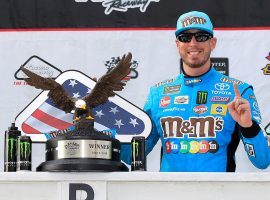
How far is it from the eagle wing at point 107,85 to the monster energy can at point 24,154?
10.0 inches

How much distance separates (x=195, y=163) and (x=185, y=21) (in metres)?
0.59

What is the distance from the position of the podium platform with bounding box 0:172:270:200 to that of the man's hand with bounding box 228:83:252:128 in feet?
1.63

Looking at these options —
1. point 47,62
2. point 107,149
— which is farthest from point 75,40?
point 107,149

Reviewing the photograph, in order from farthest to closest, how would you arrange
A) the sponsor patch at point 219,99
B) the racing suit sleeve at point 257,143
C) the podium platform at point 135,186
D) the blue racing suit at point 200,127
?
1. the sponsor patch at point 219,99
2. the blue racing suit at point 200,127
3. the racing suit sleeve at point 257,143
4. the podium platform at point 135,186

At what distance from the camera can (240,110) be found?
7.59ft

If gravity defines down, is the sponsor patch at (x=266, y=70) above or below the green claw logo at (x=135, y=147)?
above

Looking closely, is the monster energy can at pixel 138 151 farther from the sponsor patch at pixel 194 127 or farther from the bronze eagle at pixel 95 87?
the sponsor patch at pixel 194 127

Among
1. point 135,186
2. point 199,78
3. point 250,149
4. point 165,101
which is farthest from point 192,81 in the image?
point 135,186

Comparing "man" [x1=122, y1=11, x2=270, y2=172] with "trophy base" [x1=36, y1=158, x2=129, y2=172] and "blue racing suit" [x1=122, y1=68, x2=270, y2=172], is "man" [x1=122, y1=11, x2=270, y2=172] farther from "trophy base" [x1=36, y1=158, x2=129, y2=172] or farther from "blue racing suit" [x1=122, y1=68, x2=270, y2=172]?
"trophy base" [x1=36, y1=158, x2=129, y2=172]

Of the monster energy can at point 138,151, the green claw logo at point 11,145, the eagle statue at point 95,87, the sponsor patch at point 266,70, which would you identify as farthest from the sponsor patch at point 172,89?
the sponsor patch at point 266,70

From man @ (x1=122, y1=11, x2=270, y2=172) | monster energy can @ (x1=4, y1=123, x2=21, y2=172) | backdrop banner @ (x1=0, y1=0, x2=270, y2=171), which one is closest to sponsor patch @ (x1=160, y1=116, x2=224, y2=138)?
man @ (x1=122, y1=11, x2=270, y2=172)

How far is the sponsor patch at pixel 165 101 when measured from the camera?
2.79 meters

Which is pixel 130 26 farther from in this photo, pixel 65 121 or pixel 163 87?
pixel 163 87

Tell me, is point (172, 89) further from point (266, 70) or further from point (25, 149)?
point (266, 70)
